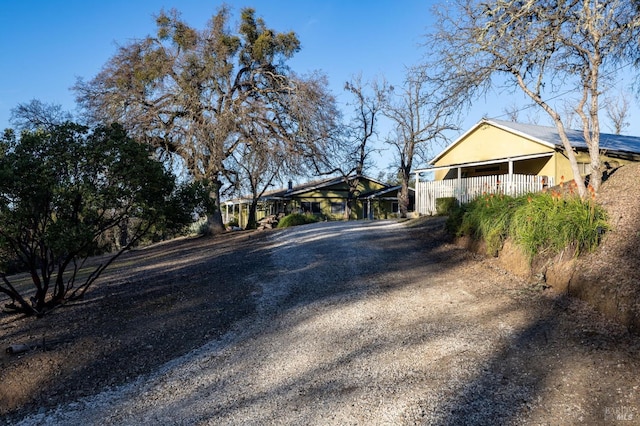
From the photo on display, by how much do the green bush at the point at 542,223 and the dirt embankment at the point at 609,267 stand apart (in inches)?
6.7

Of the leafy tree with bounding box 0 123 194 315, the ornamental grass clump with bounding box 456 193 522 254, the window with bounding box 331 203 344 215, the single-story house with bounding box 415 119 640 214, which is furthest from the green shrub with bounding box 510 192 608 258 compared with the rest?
the window with bounding box 331 203 344 215

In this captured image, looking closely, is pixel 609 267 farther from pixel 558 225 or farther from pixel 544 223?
pixel 544 223

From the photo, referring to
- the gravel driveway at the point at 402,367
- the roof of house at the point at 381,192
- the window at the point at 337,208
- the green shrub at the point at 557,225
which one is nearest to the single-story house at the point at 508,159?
the green shrub at the point at 557,225

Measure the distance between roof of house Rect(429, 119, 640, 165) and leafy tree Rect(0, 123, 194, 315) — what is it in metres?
15.8

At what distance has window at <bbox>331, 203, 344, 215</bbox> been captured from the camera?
123ft

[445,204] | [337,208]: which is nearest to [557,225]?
[445,204]

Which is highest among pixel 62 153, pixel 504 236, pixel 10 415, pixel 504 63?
pixel 504 63

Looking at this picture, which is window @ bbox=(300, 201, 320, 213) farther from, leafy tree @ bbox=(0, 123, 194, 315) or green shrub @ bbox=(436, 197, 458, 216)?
leafy tree @ bbox=(0, 123, 194, 315)

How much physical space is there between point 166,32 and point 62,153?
657 inches

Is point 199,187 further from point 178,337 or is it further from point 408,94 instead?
point 408,94

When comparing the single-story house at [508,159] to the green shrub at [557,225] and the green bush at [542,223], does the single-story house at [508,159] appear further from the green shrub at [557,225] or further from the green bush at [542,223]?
the green shrub at [557,225]

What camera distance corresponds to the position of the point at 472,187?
18.1m

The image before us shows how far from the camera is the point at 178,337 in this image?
626cm

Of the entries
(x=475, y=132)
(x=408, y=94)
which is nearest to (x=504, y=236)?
(x=475, y=132)
